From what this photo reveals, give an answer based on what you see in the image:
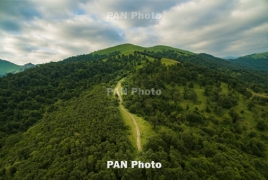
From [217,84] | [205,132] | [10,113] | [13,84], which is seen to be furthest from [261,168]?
[13,84]

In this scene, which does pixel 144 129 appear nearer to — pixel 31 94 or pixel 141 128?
pixel 141 128

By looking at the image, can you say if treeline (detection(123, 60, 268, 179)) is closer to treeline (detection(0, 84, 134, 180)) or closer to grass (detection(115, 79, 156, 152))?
grass (detection(115, 79, 156, 152))

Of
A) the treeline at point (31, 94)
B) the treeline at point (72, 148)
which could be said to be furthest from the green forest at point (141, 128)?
the treeline at point (31, 94)

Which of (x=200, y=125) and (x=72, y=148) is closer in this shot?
(x=72, y=148)

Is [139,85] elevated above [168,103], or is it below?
above

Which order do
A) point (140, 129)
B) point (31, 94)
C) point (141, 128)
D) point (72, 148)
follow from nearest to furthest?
1. point (72, 148)
2. point (140, 129)
3. point (141, 128)
4. point (31, 94)

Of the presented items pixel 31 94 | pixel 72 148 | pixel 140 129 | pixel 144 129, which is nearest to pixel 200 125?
pixel 144 129

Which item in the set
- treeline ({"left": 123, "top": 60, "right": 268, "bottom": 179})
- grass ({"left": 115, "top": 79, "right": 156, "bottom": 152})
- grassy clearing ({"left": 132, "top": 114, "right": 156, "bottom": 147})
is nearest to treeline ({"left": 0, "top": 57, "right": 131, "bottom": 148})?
treeline ({"left": 123, "top": 60, "right": 268, "bottom": 179})

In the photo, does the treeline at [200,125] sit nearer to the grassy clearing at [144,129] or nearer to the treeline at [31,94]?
the grassy clearing at [144,129]

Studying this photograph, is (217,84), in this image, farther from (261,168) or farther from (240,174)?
(240,174)
